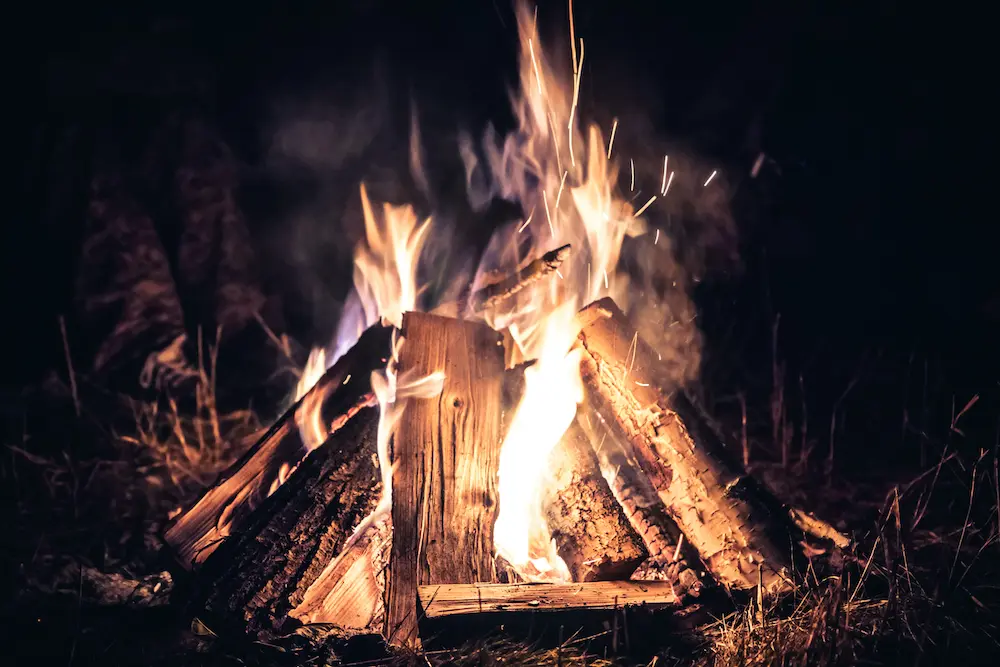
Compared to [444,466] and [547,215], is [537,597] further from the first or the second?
[547,215]

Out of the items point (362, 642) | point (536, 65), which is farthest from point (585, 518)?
point (536, 65)

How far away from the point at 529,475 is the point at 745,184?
486 centimetres

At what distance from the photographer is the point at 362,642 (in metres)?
1.95

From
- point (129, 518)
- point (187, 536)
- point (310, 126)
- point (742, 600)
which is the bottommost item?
point (742, 600)

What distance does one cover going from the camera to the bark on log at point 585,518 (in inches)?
86.0

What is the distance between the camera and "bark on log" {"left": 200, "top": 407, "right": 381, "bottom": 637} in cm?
209

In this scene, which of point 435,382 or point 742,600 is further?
point 435,382

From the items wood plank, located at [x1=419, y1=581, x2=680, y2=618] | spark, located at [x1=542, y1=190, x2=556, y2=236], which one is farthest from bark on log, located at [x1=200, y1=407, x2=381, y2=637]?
spark, located at [x1=542, y1=190, x2=556, y2=236]

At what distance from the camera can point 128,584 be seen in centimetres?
254

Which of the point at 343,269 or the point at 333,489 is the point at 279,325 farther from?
the point at 333,489

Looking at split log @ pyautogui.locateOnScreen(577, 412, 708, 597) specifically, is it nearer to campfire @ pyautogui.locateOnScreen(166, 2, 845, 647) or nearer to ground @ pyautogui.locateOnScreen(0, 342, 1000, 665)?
campfire @ pyautogui.locateOnScreen(166, 2, 845, 647)

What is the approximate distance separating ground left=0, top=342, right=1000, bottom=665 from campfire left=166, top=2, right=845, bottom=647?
0.44 ft

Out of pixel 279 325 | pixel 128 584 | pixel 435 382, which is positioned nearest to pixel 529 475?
pixel 435 382

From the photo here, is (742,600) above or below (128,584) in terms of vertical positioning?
below
